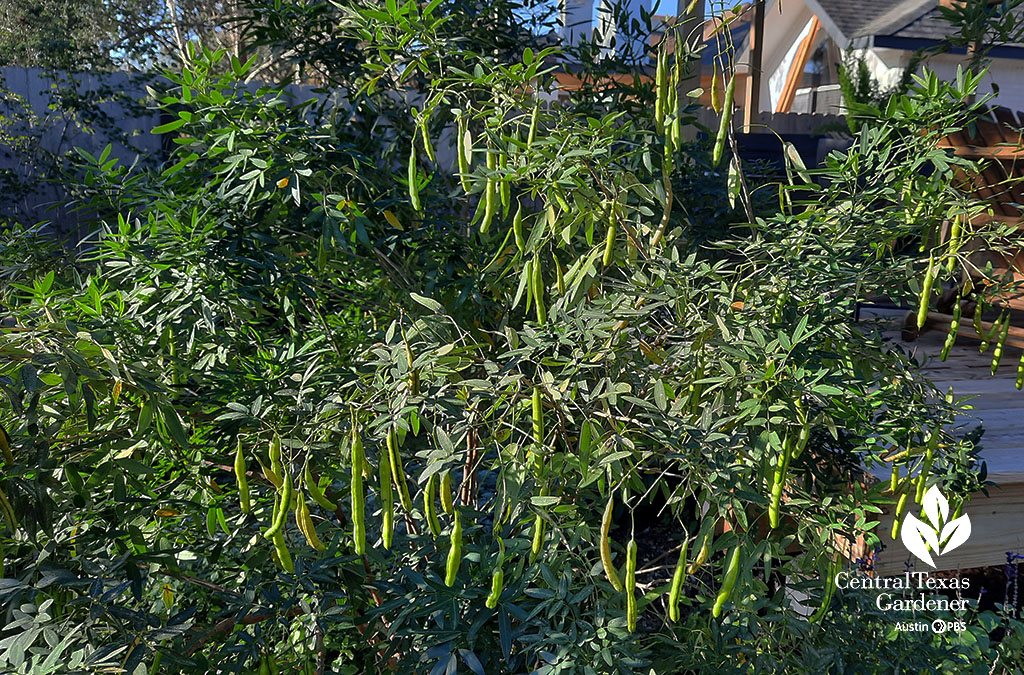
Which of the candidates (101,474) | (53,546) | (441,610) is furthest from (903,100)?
(53,546)

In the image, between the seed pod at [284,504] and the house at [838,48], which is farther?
the house at [838,48]

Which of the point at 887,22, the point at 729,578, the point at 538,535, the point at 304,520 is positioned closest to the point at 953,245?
the point at 729,578

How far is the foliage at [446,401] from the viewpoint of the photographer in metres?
1.15

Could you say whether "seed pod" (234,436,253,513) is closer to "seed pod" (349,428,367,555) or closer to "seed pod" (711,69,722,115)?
"seed pod" (349,428,367,555)

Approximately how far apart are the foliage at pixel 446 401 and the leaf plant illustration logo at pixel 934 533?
0.79ft

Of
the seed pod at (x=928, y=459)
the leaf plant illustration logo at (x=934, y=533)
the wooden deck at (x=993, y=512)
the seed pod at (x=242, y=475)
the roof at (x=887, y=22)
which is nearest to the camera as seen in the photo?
the seed pod at (x=242, y=475)

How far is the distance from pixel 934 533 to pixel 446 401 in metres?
1.48

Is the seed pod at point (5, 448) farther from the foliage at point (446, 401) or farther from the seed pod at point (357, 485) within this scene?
the seed pod at point (357, 485)

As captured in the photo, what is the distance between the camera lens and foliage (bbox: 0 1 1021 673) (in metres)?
1.15

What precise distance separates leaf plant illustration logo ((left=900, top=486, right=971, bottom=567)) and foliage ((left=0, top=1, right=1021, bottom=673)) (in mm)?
241

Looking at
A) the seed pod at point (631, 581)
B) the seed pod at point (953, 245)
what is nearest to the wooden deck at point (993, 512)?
the seed pod at point (953, 245)

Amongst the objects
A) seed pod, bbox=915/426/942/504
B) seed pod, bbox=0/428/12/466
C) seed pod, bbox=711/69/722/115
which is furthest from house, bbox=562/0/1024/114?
seed pod, bbox=0/428/12/466

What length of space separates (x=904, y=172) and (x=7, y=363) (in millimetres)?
1457

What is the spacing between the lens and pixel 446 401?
1.13m
